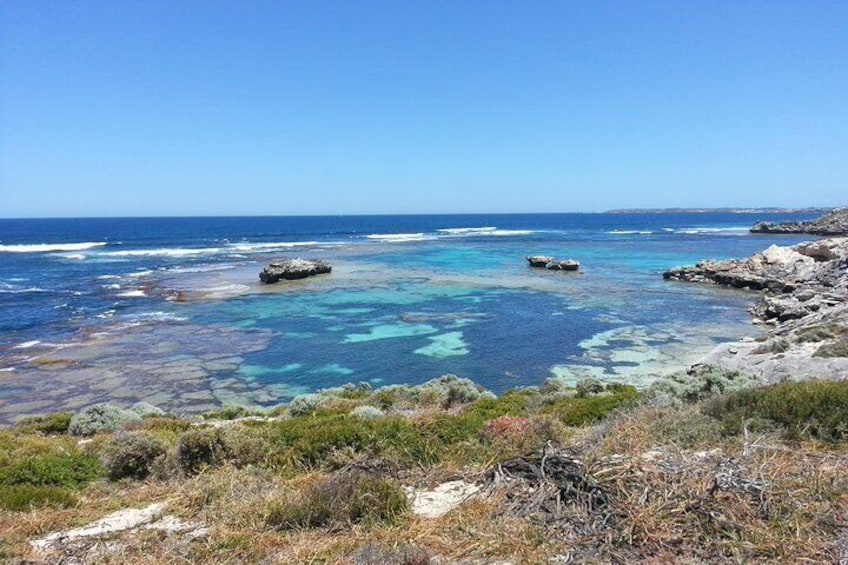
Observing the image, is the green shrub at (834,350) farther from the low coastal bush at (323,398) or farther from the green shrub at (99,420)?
the green shrub at (99,420)

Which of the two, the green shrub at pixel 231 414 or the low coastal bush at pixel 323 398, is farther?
the green shrub at pixel 231 414

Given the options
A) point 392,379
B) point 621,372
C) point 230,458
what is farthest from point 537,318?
point 230,458

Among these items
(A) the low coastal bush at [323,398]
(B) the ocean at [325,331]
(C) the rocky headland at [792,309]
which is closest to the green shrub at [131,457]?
(A) the low coastal bush at [323,398]

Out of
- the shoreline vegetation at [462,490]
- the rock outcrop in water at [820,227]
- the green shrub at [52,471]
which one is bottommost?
the green shrub at [52,471]

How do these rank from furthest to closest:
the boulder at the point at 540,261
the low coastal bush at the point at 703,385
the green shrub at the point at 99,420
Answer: the boulder at the point at 540,261, the green shrub at the point at 99,420, the low coastal bush at the point at 703,385

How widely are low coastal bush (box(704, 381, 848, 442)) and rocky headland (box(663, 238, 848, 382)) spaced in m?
5.35

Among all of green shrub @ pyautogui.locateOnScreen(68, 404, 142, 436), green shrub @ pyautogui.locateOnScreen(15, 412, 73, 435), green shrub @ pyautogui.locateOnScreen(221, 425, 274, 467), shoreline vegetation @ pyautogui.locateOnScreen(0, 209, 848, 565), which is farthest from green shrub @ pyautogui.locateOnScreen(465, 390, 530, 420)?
green shrub @ pyautogui.locateOnScreen(15, 412, 73, 435)

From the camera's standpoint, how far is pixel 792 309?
89.9 ft

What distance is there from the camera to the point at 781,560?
13.8 ft

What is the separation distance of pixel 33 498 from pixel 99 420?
268 inches

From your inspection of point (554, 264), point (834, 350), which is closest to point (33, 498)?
point (834, 350)

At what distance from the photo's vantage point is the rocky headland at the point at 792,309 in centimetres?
1512

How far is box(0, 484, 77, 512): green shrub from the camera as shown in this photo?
662 cm

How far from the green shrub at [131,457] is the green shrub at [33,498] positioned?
0.87m
